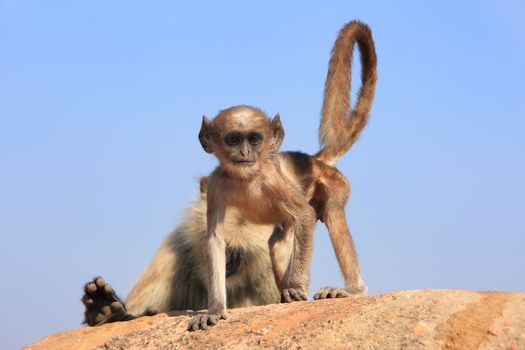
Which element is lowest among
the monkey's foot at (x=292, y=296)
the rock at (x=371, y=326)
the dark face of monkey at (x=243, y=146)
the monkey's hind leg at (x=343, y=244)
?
the rock at (x=371, y=326)

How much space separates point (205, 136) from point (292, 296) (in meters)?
1.56

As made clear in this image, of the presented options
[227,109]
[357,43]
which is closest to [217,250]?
[227,109]

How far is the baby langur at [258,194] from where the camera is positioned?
23.8 feet

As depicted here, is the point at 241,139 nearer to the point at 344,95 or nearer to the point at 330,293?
the point at 330,293

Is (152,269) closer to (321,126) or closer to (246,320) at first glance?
(321,126)

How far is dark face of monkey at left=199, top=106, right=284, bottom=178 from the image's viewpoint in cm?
725

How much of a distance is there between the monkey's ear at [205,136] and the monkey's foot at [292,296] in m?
1.38

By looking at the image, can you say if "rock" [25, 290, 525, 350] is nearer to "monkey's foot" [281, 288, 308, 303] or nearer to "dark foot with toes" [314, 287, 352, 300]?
"monkey's foot" [281, 288, 308, 303]

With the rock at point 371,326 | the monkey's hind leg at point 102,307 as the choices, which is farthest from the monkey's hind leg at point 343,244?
the monkey's hind leg at point 102,307

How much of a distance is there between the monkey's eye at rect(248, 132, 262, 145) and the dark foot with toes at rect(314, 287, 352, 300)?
1.34 meters

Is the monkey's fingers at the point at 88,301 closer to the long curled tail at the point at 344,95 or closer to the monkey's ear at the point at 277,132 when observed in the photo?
the monkey's ear at the point at 277,132

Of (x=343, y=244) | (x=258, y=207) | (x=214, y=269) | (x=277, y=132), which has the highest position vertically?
(x=277, y=132)

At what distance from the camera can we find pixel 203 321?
6723mm

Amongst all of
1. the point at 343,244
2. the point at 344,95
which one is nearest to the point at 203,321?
the point at 343,244
